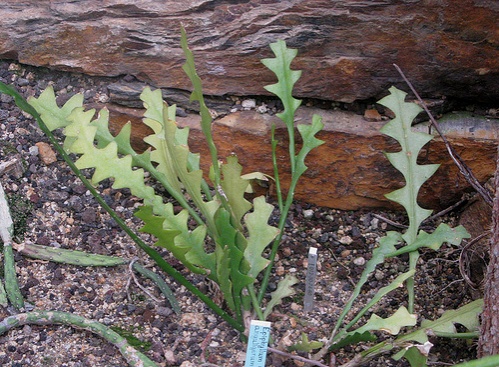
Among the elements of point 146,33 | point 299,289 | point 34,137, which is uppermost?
point 146,33

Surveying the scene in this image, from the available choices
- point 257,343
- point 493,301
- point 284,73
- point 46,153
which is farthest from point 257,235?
point 46,153

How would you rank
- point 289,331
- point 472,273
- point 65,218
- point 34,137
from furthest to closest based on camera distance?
point 34,137 → point 65,218 → point 472,273 → point 289,331

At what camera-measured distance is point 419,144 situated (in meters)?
1.73

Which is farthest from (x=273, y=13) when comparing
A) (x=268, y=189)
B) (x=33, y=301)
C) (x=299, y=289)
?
(x=33, y=301)

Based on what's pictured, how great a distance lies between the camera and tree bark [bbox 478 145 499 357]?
138cm

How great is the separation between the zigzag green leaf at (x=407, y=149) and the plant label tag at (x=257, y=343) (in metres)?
0.55

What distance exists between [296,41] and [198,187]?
560 mm

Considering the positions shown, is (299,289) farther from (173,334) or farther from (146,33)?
(146,33)

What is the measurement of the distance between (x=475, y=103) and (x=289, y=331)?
867 millimetres

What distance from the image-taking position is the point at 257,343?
1.40 metres

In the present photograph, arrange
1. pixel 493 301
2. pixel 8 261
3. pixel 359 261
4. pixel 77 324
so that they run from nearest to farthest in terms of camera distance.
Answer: pixel 493 301
pixel 77 324
pixel 8 261
pixel 359 261

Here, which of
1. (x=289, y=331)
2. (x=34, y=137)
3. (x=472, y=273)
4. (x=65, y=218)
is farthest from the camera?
(x=34, y=137)

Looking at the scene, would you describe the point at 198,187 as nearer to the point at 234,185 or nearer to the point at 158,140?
the point at 234,185

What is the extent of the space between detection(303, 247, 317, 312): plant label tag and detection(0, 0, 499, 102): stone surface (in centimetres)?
57
